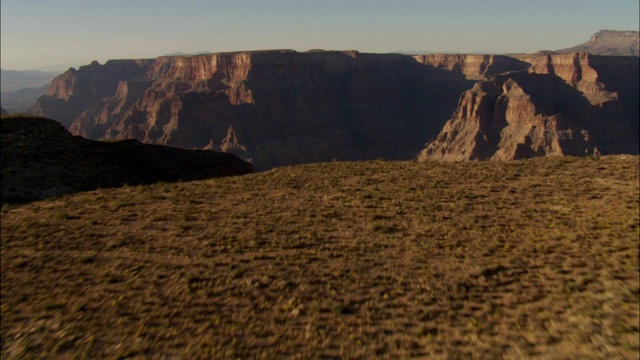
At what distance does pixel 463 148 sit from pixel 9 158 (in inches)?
4335

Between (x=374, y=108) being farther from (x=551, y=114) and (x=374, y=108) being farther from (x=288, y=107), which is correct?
(x=551, y=114)

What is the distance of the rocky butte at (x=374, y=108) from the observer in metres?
119

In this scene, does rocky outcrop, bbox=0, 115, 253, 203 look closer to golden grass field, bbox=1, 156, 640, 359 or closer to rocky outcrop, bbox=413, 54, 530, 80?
golden grass field, bbox=1, 156, 640, 359

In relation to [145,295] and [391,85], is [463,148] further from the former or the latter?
[145,295]

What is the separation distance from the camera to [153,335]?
9492 mm

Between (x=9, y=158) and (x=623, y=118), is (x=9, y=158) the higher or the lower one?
the higher one

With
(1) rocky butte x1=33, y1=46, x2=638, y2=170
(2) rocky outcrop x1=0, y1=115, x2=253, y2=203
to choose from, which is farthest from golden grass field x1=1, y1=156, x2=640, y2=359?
(1) rocky butte x1=33, y1=46, x2=638, y2=170

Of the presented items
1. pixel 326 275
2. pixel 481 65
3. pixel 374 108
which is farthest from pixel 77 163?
pixel 481 65

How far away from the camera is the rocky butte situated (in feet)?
390

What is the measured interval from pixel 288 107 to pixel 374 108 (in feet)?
115

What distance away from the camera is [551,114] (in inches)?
4690

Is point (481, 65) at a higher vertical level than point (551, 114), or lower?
higher

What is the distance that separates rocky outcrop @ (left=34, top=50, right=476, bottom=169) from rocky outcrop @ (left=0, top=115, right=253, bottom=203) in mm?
74460

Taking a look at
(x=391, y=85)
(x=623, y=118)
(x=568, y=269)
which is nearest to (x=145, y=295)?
(x=568, y=269)
